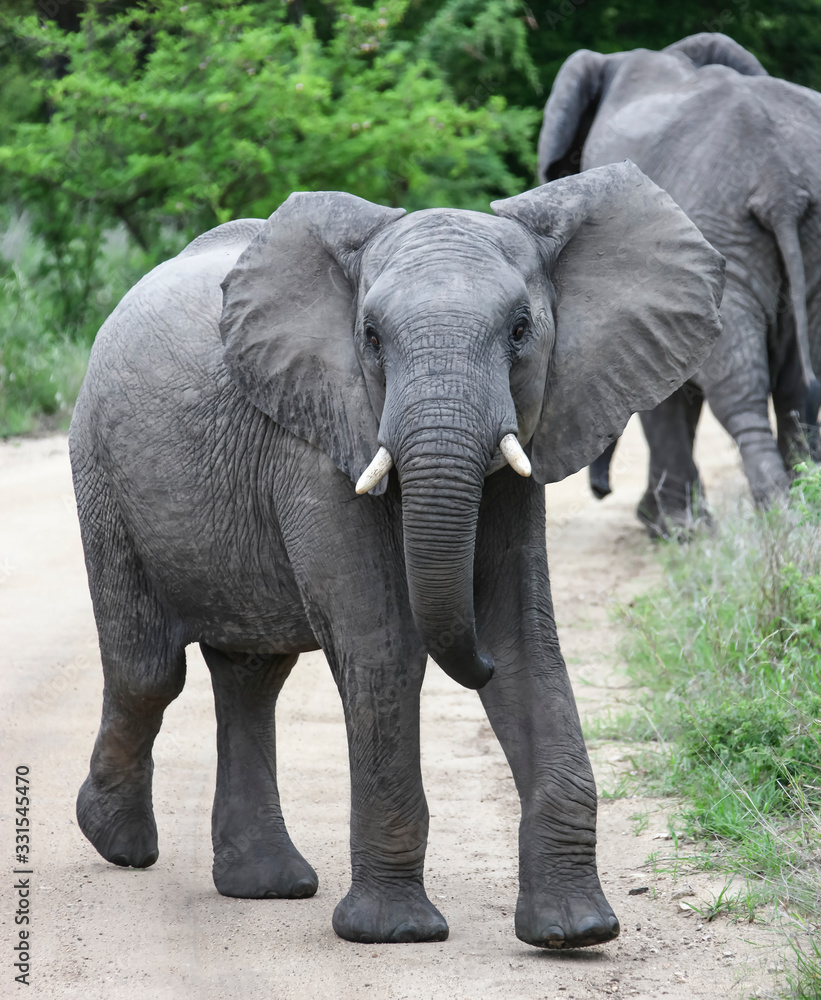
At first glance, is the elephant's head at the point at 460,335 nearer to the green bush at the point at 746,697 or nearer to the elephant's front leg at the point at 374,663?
the elephant's front leg at the point at 374,663

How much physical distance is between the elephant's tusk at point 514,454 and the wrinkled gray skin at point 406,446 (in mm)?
34

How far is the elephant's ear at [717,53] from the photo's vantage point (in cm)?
937

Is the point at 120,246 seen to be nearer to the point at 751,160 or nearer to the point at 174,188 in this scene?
the point at 174,188

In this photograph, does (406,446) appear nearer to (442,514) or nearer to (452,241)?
(442,514)

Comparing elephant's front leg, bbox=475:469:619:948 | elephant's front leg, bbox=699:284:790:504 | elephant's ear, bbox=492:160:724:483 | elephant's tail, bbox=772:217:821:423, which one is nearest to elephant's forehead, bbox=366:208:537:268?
elephant's ear, bbox=492:160:724:483

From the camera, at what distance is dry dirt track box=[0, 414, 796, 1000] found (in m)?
3.66

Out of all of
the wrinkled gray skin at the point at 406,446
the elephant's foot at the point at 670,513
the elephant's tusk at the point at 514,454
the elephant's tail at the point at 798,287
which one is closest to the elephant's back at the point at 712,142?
the elephant's tail at the point at 798,287

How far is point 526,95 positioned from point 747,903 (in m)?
17.3

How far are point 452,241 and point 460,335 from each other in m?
0.32

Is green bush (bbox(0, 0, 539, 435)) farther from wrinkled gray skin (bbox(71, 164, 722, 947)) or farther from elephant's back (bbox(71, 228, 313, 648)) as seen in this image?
wrinkled gray skin (bbox(71, 164, 722, 947))

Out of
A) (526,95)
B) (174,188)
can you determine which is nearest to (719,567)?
(174,188)

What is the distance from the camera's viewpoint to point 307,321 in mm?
3805

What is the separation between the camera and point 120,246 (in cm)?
1545

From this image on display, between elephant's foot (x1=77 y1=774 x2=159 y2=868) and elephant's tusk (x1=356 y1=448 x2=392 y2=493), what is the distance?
177 cm
